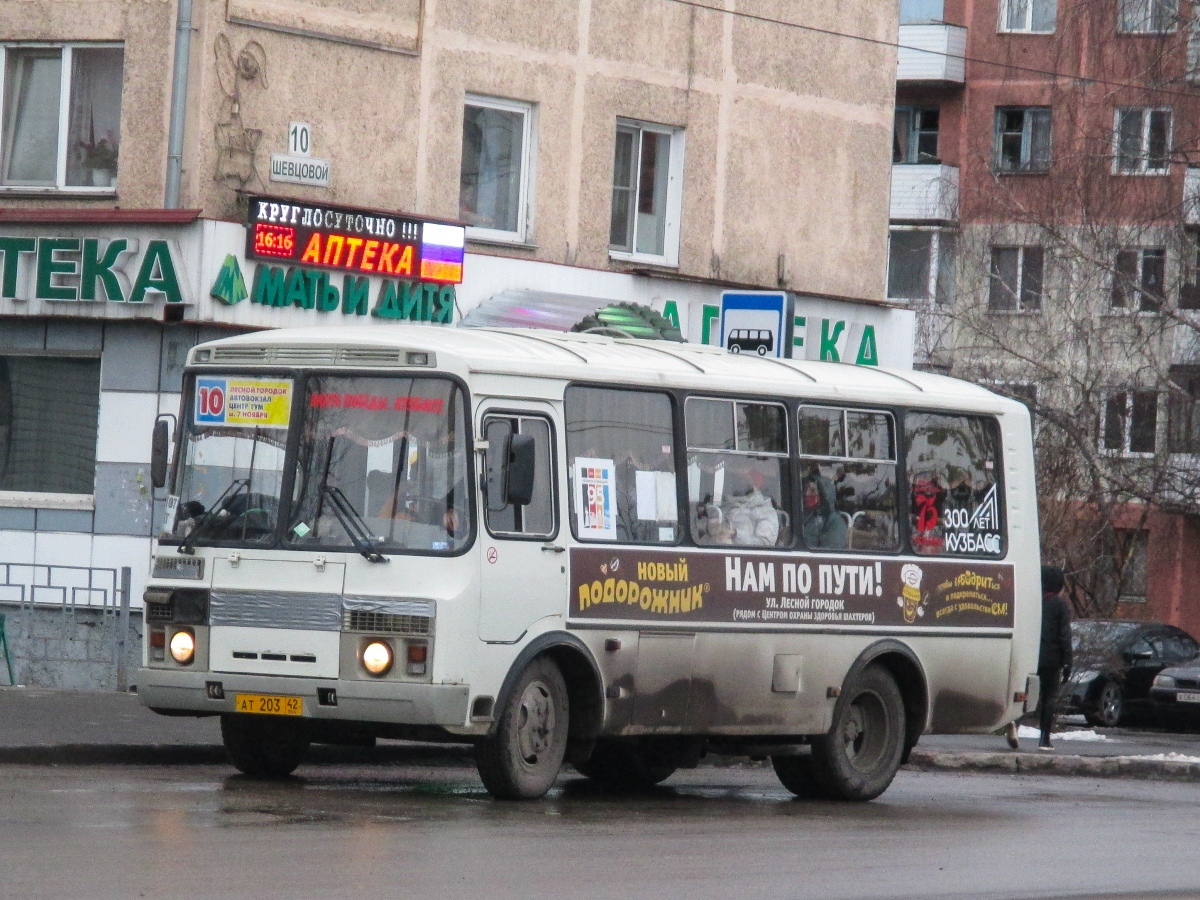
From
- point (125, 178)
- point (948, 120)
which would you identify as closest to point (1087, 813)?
point (125, 178)

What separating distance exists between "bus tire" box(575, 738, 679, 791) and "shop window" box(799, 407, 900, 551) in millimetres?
1706

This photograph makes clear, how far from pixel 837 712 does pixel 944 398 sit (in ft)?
7.95

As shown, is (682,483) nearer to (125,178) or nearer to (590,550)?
(590,550)

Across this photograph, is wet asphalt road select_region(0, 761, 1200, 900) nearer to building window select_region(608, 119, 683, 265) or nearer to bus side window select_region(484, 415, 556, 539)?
bus side window select_region(484, 415, 556, 539)

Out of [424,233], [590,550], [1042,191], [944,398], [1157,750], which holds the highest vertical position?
[1042,191]

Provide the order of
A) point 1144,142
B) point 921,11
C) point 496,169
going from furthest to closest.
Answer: point 921,11
point 1144,142
point 496,169

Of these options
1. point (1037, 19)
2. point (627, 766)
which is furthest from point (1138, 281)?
point (627, 766)

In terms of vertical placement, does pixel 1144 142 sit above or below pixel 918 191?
below

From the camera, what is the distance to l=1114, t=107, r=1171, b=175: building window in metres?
31.7

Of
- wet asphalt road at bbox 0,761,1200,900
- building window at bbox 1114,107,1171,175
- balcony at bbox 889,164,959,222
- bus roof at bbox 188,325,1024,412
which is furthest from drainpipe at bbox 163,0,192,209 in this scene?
balcony at bbox 889,164,959,222

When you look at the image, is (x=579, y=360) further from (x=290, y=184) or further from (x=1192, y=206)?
(x=1192, y=206)

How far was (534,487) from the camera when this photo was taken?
13.4 meters

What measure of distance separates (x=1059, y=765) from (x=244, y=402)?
853 centimetres

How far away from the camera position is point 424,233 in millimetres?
22391
